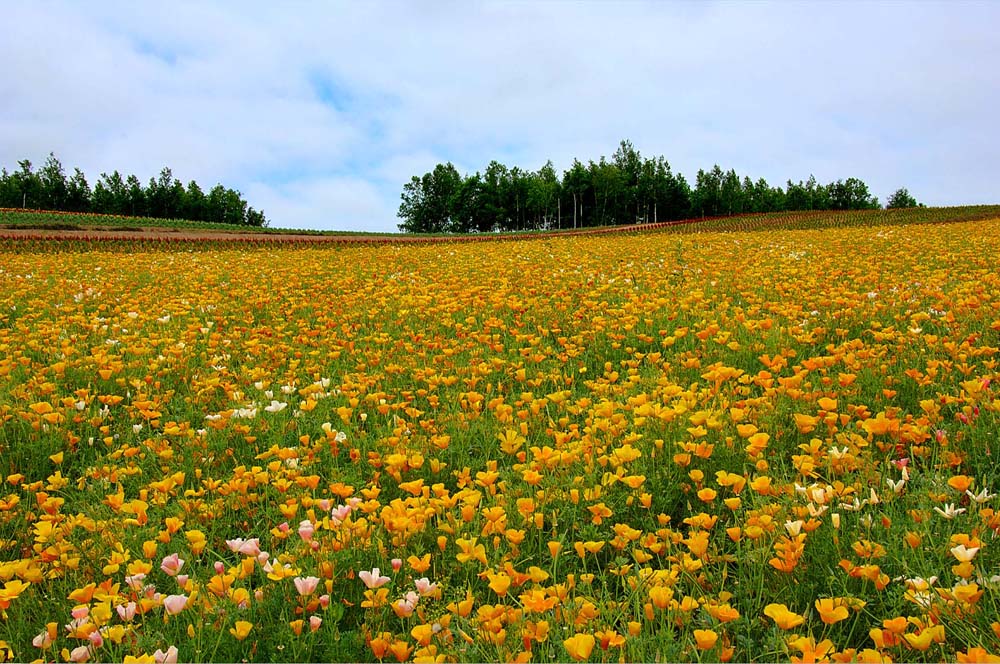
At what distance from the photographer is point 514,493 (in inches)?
103

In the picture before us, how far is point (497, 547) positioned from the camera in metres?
2.21

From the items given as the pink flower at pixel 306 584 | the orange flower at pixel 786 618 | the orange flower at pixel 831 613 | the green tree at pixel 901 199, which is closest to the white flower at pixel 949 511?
the orange flower at pixel 831 613

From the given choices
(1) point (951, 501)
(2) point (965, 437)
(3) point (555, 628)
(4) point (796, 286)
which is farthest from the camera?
(4) point (796, 286)

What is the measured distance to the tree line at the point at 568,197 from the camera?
8125 cm

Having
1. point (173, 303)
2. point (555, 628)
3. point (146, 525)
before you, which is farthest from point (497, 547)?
point (173, 303)

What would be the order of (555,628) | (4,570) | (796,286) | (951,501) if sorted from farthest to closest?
(796,286), (951,501), (4,570), (555,628)

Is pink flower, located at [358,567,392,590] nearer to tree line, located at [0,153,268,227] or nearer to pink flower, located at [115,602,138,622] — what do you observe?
pink flower, located at [115,602,138,622]

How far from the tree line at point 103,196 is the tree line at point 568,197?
28.5 metres

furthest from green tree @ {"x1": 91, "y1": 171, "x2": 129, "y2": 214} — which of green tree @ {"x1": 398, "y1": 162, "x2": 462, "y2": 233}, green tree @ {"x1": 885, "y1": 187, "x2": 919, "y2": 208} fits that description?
green tree @ {"x1": 885, "y1": 187, "x2": 919, "y2": 208}

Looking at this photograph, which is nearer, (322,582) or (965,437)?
(322,582)

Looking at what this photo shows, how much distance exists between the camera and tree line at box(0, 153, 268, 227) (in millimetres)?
81812

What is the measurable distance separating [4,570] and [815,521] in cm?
274

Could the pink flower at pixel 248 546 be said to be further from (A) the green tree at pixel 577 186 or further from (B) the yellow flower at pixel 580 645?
(A) the green tree at pixel 577 186

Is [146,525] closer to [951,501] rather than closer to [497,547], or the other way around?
[497,547]
